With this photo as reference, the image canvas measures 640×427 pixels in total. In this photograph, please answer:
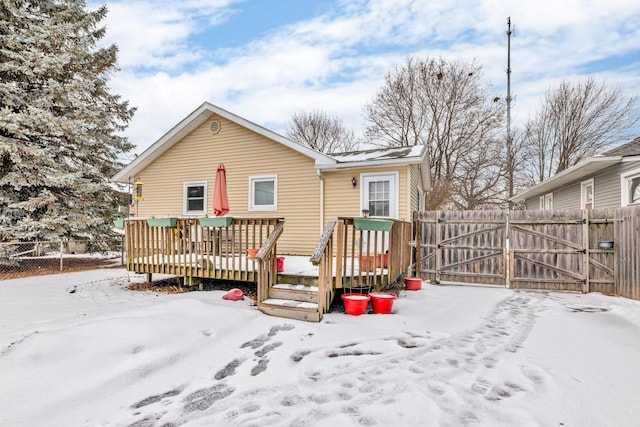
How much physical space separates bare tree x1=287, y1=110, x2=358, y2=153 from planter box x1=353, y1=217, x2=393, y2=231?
21548 mm

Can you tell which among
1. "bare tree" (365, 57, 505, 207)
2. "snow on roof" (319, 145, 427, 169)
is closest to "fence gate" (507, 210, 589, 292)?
"snow on roof" (319, 145, 427, 169)

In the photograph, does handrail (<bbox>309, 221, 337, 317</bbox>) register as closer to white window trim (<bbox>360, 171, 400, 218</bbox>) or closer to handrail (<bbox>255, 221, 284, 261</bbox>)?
handrail (<bbox>255, 221, 284, 261</bbox>)

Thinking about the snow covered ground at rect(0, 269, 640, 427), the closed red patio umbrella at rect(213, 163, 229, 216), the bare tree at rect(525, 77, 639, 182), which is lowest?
the snow covered ground at rect(0, 269, 640, 427)

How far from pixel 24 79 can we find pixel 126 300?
31.9 feet

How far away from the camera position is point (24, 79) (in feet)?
33.9

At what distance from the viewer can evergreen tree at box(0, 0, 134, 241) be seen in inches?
381

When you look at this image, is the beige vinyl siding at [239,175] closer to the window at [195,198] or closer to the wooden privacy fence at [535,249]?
the window at [195,198]

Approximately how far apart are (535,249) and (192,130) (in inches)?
387

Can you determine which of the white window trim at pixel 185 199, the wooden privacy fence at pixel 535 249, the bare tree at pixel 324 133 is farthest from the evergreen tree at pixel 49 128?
the bare tree at pixel 324 133

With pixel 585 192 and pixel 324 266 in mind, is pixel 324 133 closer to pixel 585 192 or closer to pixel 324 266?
pixel 585 192

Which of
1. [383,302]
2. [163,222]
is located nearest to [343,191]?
[383,302]

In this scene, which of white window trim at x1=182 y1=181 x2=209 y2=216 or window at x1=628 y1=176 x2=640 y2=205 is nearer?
window at x1=628 y1=176 x2=640 y2=205

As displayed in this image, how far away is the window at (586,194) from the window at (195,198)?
1265 centimetres

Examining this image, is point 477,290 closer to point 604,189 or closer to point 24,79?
point 604,189
